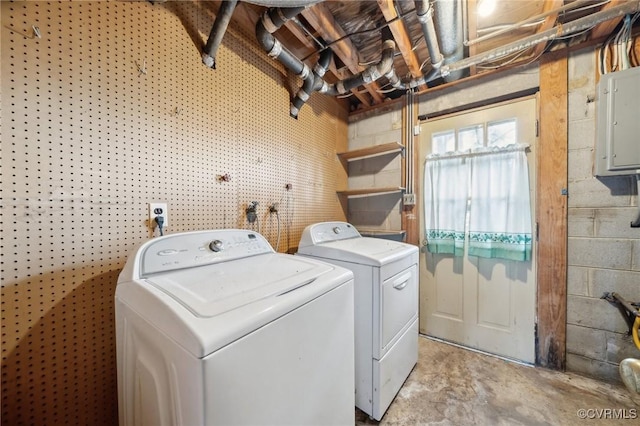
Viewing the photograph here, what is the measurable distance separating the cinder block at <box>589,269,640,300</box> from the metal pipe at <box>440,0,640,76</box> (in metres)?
1.61

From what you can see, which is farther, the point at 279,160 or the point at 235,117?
the point at 279,160

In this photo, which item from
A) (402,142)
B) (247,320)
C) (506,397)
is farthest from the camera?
(402,142)

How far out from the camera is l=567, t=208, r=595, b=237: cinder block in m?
1.65

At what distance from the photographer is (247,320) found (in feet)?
2.06

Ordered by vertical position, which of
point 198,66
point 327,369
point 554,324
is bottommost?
Result: point 554,324

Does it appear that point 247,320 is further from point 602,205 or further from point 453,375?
point 602,205

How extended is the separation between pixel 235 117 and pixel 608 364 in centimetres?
312

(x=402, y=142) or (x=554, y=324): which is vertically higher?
(x=402, y=142)

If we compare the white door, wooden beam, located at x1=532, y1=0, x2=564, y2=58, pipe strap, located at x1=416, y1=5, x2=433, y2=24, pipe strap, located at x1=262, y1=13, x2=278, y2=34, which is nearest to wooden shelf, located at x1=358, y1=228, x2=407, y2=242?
the white door

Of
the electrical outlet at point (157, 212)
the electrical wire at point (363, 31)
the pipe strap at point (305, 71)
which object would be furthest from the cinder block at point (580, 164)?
the electrical outlet at point (157, 212)

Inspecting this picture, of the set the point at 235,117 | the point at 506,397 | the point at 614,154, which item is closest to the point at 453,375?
the point at 506,397

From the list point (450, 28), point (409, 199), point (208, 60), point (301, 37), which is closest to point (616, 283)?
point (409, 199)

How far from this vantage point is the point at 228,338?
0.58 meters

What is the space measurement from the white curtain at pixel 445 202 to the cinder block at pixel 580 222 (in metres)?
0.67
